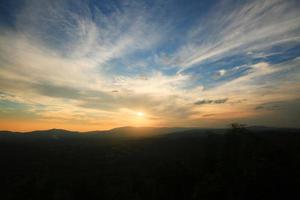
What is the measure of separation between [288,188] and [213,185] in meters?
9.77

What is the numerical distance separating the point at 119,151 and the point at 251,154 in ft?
330

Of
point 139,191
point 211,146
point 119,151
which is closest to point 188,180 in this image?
point 211,146

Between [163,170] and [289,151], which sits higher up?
[289,151]

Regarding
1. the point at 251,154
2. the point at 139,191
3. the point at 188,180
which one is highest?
the point at 251,154

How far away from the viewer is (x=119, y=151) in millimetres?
114750

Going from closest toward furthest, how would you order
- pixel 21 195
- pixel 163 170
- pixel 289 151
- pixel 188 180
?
pixel 21 195, pixel 289 151, pixel 188 180, pixel 163 170

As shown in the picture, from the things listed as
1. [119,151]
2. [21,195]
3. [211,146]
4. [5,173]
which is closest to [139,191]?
[211,146]

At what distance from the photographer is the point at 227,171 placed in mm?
23391

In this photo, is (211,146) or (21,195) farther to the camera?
(211,146)

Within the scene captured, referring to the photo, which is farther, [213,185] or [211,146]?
[211,146]

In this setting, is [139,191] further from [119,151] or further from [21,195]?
[119,151]

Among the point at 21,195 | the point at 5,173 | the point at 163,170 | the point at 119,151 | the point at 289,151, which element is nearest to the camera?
the point at 21,195

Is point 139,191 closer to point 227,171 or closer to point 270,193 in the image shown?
point 227,171

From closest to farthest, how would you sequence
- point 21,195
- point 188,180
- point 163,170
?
1. point 21,195
2. point 188,180
3. point 163,170
